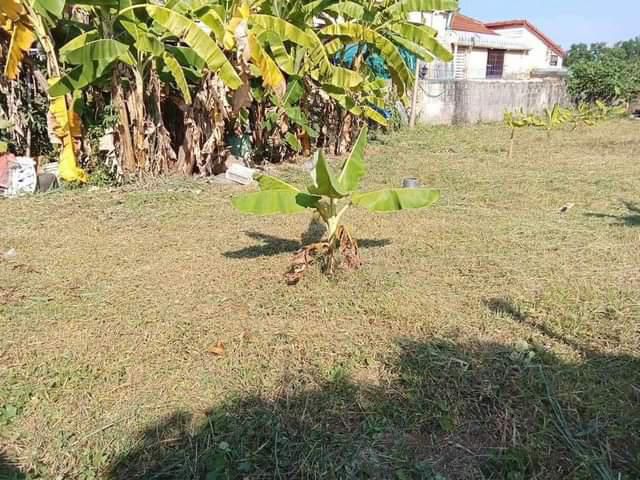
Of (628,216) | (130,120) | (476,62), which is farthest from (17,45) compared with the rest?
(476,62)

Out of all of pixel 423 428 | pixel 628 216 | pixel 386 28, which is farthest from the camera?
pixel 386 28

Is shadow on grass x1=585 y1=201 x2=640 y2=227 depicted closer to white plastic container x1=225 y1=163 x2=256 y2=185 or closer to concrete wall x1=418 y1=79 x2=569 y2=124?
white plastic container x1=225 y1=163 x2=256 y2=185

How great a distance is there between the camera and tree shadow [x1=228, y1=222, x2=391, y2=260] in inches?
163

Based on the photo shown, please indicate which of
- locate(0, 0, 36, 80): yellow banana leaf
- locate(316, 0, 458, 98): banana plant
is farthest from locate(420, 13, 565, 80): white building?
locate(0, 0, 36, 80): yellow banana leaf

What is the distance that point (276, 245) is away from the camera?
4.36 metres

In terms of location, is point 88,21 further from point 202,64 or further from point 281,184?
point 281,184

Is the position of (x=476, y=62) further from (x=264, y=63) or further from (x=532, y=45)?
(x=264, y=63)

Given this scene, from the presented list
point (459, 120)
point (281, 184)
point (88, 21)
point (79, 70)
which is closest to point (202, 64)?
point (79, 70)

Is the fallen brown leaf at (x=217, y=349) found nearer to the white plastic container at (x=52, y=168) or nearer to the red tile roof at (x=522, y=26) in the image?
the white plastic container at (x=52, y=168)

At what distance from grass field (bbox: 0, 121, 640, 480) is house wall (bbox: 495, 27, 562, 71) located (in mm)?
29651

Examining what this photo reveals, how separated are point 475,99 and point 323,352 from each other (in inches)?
569

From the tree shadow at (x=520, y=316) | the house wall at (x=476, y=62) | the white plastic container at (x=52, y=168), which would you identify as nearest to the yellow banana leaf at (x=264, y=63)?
the white plastic container at (x=52, y=168)

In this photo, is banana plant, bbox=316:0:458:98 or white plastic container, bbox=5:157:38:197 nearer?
white plastic container, bbox=5:157:38:197

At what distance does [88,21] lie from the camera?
6.94m
